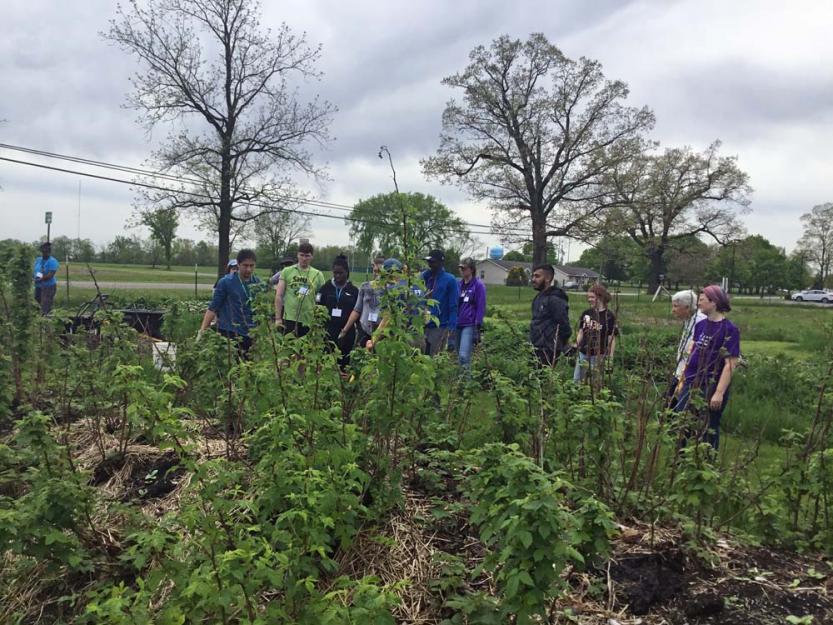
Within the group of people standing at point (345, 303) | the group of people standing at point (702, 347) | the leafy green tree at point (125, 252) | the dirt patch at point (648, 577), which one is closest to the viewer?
the dirt patch at point (648, 577)

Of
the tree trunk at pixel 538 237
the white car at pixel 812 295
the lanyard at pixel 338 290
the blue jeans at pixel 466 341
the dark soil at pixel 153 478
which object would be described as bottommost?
the dark soil at pixel 153 478

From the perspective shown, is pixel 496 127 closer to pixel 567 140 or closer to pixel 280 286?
pixel 567 140

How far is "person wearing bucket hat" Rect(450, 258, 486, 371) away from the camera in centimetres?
696

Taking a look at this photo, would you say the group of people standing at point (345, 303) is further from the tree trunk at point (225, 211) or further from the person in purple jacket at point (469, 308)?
the tree trunk at point (225, 211)

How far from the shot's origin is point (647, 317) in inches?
168

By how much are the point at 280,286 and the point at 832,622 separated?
511 cm

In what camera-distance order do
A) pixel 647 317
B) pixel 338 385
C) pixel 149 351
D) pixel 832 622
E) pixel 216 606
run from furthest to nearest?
pixel 149 351
pixel 647 317
pixel 338 385
pixel 832 622
pixel 216 606

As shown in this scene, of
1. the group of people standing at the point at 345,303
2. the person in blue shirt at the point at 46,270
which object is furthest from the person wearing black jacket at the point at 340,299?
the person in blue shirt at the point at 46,270

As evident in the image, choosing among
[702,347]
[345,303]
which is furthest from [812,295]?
[702,347]

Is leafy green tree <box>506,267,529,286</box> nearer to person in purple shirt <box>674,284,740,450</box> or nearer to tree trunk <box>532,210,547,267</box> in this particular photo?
A: tree trunk <box>532,210,547,267</box>

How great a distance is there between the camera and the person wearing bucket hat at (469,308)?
6.96 meters

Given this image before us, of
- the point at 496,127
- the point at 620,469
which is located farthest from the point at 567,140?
the point at 620,469

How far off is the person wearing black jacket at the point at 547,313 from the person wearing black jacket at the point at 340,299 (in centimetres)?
208

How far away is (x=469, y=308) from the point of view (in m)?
7.01
